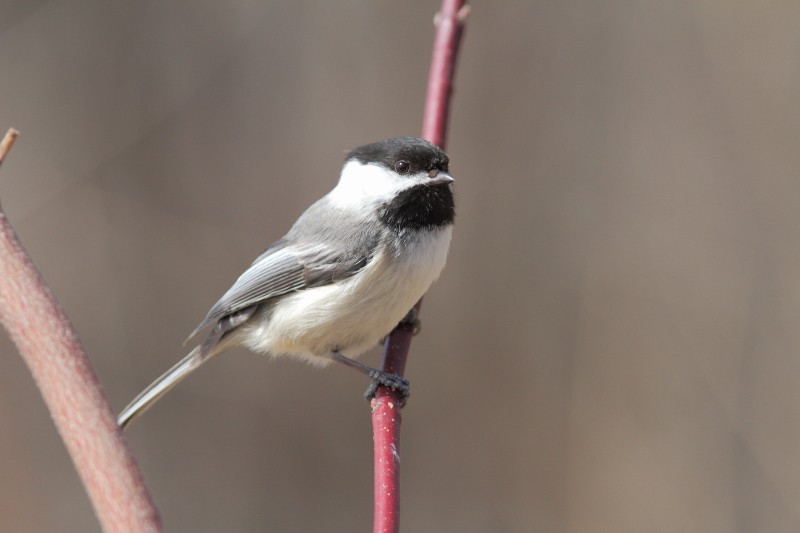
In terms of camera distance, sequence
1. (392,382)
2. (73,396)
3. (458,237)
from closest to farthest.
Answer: (73,396), (392,382), (458,237)

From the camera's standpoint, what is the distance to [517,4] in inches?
167

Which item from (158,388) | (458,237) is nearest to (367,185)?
(158,388)

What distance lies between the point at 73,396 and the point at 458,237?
3437 millimetres

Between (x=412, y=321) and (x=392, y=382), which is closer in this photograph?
(x=392, y=382)

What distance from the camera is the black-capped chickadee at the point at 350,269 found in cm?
234

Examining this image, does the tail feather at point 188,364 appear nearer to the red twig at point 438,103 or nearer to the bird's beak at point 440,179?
the red twig at point 438,103

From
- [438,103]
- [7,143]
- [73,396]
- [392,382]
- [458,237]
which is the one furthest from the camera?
[458,237]

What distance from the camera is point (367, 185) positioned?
8.16 feet

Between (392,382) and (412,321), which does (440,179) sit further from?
(392,382)

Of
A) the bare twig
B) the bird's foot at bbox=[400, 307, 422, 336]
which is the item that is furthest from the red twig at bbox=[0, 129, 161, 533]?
the bird's foot at bbox=[400, 307, 422, 336]

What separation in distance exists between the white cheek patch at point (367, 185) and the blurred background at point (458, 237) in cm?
175

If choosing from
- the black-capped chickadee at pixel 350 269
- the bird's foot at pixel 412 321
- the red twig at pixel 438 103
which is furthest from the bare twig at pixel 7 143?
the bird's foot at pixel 412 321

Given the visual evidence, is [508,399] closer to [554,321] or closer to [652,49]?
[554,321]

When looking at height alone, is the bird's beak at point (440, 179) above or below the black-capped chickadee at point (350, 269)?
above
